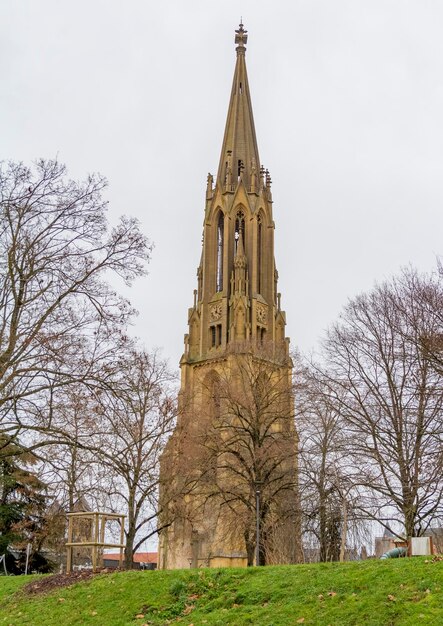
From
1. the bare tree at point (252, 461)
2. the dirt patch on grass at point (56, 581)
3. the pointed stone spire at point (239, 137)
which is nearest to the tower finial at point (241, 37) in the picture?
the pointed stone spire at point (239, 137)

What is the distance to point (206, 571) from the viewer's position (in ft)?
59.3

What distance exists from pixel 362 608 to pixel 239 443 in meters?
26.9

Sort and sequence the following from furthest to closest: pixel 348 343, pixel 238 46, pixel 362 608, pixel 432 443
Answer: pixel 238 46 < pixel 348 343 < pixel 432 443 < pixel 362 608

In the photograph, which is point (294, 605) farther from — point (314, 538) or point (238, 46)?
point (238, 46)

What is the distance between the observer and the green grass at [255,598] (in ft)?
45.1

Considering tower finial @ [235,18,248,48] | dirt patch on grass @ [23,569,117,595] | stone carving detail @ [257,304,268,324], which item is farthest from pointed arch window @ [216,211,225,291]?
dirt patch on grass @ [23,569,117,595]

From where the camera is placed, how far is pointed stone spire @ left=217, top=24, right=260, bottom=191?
7925 centimetres

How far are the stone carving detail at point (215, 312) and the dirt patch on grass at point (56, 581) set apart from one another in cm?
5164

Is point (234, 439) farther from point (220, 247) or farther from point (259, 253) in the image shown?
point (220, 247)

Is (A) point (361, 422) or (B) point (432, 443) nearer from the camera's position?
(B) point (432, 443)

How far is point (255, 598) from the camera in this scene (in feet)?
51.8

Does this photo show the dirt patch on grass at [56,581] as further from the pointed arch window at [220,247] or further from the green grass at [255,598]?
the pointed arch window at [220,247]

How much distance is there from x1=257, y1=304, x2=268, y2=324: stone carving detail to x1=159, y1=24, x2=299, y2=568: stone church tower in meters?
0.11

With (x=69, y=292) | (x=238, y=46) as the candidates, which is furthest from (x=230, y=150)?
(x=69, y=292)
